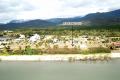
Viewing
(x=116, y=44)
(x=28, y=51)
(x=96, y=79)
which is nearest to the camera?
(x=96, y=79)

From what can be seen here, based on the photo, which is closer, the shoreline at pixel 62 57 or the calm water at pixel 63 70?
the calm water at pixel 63 70

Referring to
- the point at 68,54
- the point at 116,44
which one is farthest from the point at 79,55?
the point at 116,44

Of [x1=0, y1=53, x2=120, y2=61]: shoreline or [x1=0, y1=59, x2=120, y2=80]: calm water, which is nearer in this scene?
[x1=0, y1=59, x2=120, y2=80]: calm water

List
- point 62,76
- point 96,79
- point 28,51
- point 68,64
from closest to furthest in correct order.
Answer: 1. point 96,79
2. point 62,76
3. point 68,64
4. point 28,51

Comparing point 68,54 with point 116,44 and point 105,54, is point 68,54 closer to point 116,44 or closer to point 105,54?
point 105,54

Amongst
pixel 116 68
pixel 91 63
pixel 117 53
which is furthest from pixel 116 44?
pixel 116 68

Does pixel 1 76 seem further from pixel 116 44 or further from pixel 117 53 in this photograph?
pixel 116 44

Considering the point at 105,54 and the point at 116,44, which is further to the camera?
the point at 116,44
